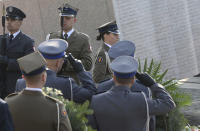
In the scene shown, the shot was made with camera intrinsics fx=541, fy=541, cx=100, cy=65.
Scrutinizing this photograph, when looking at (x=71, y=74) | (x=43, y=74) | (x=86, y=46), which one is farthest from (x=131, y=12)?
(x=43, y=74)

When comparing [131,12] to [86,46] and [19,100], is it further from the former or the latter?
[19,100]

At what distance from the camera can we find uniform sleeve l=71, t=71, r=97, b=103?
13.5 feet

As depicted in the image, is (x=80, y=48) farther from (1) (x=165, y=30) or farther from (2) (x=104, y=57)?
(1) (x=165, y=30)

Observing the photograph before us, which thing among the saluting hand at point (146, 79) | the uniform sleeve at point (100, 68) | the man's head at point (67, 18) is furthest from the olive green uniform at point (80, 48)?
the saluting hand at point (146, 79)

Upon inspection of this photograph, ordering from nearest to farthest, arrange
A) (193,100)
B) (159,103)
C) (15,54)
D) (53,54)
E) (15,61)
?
(159,103) < (53,54) < (15,61) < (15,54) < (193,100)

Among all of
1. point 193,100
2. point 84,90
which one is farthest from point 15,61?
point 193,100

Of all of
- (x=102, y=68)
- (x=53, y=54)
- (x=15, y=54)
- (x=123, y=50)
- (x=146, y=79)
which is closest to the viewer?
(x=146, y=79)

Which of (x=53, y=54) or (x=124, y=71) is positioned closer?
(x=124, y=71)

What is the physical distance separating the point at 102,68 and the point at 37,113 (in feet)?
7.42

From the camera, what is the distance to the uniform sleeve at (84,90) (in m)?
4.10

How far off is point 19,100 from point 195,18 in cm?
458

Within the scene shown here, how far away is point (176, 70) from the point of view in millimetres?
7473

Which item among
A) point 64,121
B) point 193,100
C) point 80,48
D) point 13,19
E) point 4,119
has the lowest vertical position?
point 193,100

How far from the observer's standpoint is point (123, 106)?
370cm
